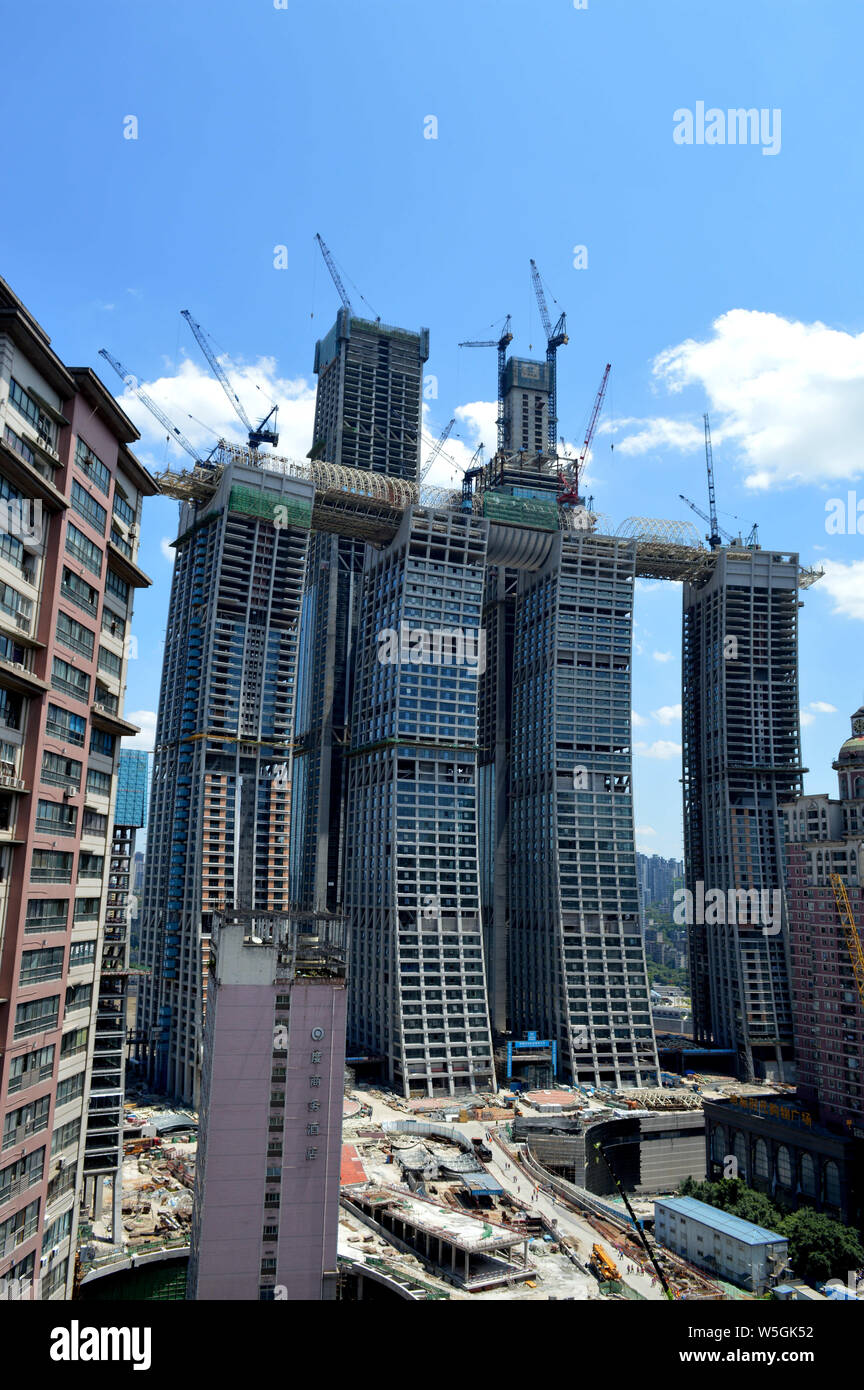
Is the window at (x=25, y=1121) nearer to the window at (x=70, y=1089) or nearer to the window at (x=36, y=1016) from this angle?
the window at (x=70, y=1089)

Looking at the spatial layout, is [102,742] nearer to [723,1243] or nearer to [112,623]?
[112,623]

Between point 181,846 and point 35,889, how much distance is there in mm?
119668

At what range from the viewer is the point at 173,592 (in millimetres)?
172375

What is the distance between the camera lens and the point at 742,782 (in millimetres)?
185375

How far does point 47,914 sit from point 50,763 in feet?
19.0

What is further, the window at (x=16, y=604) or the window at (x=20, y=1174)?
the window at (x=16, y=604)

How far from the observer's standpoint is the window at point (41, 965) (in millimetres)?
33594

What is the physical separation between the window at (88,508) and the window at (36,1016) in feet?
63.0

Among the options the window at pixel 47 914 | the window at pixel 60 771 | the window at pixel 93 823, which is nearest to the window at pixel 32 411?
the window at pixel 60 771

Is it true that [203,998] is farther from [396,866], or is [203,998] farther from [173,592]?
[173,592]

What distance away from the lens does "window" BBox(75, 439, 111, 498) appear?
3834cm

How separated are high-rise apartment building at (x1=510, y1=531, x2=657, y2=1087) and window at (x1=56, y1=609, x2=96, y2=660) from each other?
437 feet

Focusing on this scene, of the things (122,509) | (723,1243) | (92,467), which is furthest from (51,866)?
(723,1243)
